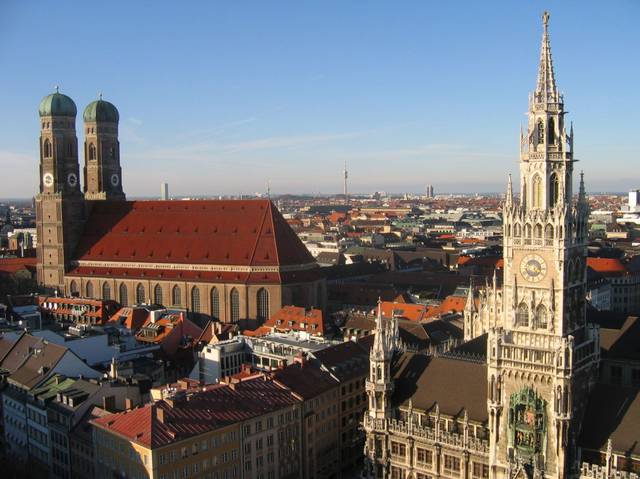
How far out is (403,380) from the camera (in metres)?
67.9

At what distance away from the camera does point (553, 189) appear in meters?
56.4

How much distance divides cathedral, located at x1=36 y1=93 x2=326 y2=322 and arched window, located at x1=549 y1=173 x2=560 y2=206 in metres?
73.5

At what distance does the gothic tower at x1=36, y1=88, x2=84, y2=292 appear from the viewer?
482 ft

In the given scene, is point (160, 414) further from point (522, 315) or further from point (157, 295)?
point (157, 295)

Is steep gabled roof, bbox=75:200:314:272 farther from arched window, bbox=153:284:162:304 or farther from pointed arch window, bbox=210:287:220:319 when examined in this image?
arched window, bbox=153:284:162:304

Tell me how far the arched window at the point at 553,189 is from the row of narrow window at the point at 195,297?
76002 millimetres

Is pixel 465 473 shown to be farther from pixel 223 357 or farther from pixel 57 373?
pixel 57 373

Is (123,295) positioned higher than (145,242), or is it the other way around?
(145,242)

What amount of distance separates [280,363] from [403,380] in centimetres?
2322

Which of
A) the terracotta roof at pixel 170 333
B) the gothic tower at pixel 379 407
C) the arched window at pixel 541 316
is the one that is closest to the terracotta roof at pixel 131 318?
the terracotta roof at pixel 170 333

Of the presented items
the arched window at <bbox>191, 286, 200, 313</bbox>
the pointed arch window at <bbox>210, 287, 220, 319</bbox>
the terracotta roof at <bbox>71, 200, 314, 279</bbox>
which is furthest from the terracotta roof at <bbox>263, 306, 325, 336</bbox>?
the arched window at <bbox>191, 286, 200, 313</bbox>

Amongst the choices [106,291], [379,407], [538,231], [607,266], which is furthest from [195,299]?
[607,266]

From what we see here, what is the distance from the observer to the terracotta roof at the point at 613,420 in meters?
53.8

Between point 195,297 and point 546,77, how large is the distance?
8912cm
